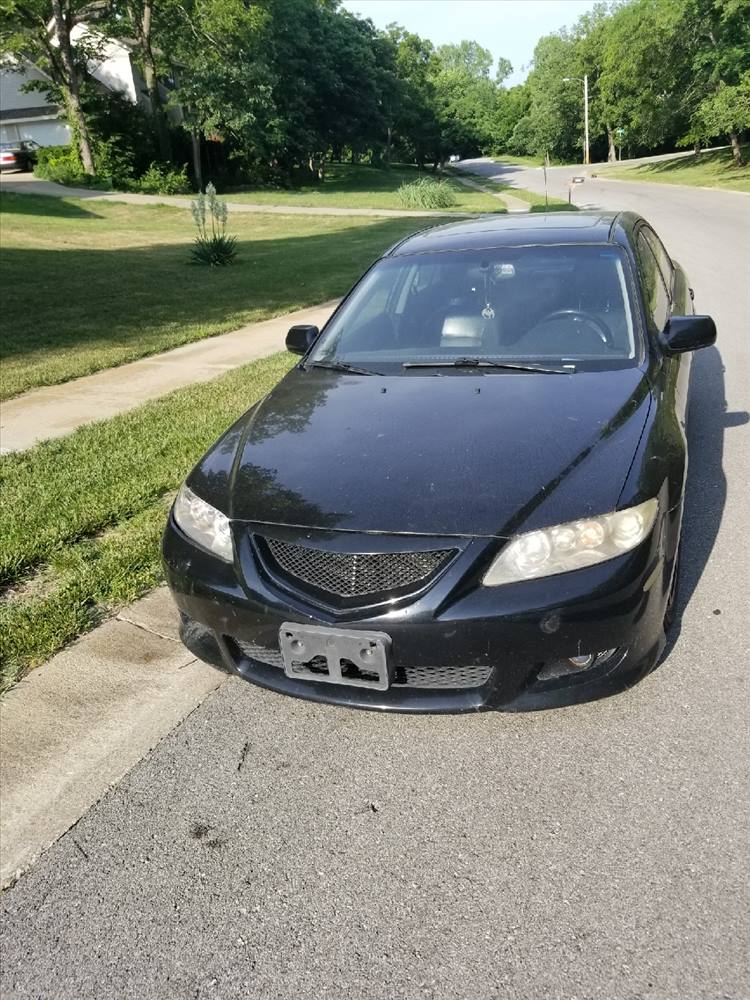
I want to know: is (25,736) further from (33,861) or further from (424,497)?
(424,497)

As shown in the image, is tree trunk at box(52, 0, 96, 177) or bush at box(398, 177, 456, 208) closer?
bush at box(398, 177, 456, 208)

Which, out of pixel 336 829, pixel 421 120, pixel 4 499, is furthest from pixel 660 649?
pixel 421 120

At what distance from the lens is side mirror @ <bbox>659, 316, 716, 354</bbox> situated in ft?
12.2

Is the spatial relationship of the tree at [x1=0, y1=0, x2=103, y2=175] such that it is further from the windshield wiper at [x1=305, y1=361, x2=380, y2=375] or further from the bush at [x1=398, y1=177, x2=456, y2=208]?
the windshield wiper at [x1=305, y1=361, x2=380, y2=375]

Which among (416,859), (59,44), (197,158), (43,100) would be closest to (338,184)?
(197,158)

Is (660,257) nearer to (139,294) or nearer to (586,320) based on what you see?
(586,320)

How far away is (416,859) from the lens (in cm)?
231

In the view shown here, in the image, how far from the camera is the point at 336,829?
245cm

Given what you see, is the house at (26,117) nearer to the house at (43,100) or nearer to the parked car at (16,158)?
the house at (43,100)

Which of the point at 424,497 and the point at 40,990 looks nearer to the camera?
the point at 40,990

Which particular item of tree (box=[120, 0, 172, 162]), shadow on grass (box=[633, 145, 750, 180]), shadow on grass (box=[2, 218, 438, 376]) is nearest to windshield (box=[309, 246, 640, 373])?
shadow on grass (box=[2, 218, 438, 376])

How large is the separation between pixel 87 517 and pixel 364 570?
2580 mm

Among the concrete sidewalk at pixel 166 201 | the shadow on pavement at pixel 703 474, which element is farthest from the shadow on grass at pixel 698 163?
the shadow on pavement at pixel 703 474

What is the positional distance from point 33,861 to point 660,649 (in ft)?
6.87
